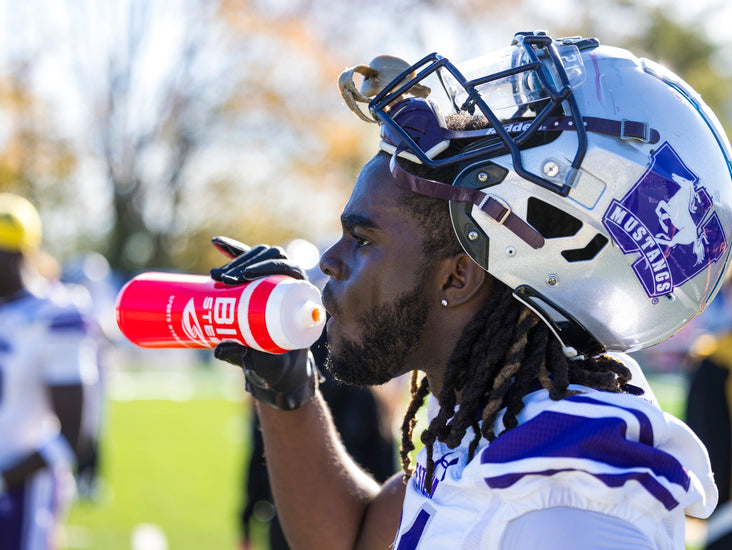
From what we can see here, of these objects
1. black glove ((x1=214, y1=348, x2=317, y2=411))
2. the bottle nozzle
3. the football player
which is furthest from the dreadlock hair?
black glove ((x1=214, y1=348, x2=317, y2=411))

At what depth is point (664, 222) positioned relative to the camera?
1.74 m

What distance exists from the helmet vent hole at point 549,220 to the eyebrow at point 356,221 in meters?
0.35

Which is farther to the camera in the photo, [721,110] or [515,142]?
[721,110]

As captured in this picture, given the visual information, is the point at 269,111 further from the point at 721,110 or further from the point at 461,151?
the point at 461,151

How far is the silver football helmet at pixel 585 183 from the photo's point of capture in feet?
5.66

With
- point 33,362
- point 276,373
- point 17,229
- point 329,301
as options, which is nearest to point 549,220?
point 329,301

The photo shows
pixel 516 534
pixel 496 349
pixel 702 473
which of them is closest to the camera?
pixel 516 534

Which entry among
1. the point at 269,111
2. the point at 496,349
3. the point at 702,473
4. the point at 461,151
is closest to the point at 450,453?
the point at 496,349

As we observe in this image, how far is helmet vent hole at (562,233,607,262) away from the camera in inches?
68.4

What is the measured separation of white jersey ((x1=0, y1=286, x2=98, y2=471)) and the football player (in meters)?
3.01

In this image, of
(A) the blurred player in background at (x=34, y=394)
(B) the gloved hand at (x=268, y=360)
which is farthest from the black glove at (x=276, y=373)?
(A) the blurred player in background at (x=34, y=394)

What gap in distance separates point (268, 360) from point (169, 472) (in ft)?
29.2

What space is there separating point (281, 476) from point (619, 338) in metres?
0.97

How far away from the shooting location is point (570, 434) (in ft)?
4.94
